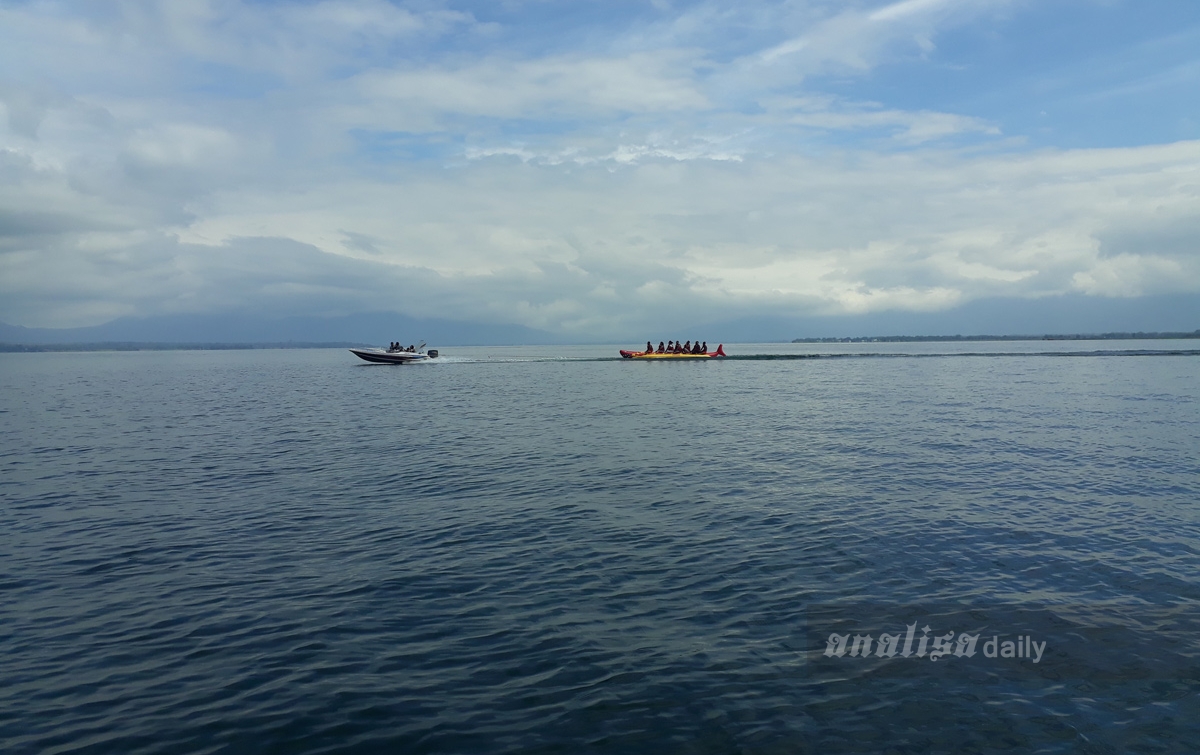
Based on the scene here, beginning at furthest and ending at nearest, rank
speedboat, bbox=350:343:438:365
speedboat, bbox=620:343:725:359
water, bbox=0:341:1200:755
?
speedboat, bbox=620:343:725:359 < speedboat, bbox=350:343:438:365 < water, bbox=0:341:1200:755

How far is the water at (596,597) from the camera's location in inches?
344

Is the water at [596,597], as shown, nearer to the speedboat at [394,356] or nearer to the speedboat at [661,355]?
the speedboat at [394,356]

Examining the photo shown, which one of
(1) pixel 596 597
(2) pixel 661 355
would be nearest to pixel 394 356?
(2) pixel 661 355

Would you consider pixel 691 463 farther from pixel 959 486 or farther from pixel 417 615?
pixel 417 615

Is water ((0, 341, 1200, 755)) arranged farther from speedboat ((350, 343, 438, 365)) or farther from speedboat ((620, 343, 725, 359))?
speedboat ((620, 343, 725, 359))

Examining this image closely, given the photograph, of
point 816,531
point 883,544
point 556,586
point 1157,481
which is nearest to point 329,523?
point 556,586

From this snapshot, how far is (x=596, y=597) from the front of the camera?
41.8 feet

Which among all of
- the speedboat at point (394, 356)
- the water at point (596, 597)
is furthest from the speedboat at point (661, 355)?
the water at point (596, 597)

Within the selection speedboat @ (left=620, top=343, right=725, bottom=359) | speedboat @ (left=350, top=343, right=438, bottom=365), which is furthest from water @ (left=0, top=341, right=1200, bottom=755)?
speedboat @ (left=620, top=343, right=725, bottom=359)

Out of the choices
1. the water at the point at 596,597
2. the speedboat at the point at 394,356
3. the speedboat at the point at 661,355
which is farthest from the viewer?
the speedboat at the point at 661,355

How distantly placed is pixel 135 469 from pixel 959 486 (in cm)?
3080

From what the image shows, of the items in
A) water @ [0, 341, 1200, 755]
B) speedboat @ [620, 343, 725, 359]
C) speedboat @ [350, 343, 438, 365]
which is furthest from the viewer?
speedboat @ [620, 343, 725, 359]

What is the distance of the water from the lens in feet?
28.6

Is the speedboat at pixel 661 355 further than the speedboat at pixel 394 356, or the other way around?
the speedboat at pixel 661 355
